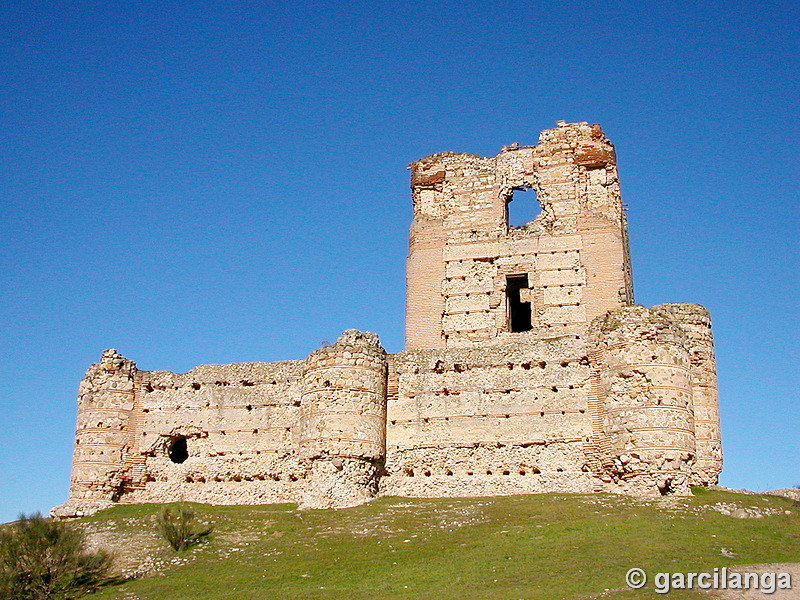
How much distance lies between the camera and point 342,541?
1836 centimetres

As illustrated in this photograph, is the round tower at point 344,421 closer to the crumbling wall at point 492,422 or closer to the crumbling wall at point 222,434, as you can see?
the crumbling wall at point 492,422

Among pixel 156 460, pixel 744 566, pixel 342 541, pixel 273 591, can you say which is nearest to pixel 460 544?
pixel 342 541

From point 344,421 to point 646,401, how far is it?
21.6 feet

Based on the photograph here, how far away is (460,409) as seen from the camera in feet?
73.4

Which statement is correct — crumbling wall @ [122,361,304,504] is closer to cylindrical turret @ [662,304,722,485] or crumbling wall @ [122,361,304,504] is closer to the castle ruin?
the castle ruin

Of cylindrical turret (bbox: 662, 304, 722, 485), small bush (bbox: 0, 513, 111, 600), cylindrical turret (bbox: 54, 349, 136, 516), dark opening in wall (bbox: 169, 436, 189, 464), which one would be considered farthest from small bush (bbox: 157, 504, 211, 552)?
cylindrical turret (bbox: 662, 304, 722, 485)

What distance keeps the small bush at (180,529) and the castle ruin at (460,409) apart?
8.50 ft

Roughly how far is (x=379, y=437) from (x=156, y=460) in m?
5.93

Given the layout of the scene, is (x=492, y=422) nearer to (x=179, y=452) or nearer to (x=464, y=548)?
(x=464, y=548)

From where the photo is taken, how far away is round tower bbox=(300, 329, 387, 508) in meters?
21.5

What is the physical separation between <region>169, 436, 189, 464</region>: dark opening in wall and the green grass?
3.46 metres

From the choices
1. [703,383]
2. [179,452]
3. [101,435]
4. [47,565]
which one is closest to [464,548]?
[47,565]

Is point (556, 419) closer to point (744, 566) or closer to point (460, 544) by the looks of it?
point (460, 544)

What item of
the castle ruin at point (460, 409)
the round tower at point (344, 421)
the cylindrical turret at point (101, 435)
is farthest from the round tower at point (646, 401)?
the cylindrical turret at point (101, 435)
